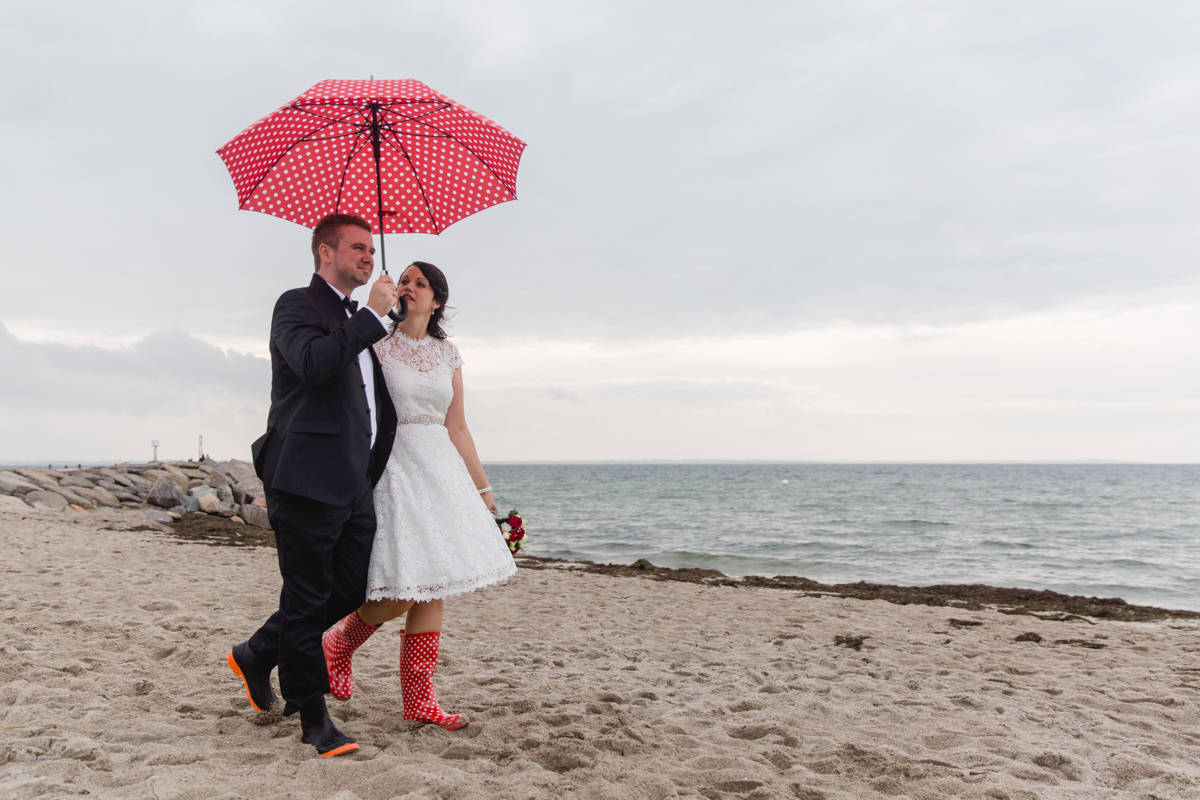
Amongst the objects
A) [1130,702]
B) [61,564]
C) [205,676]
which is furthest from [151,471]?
[1130,702]

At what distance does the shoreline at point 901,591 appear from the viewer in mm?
9062

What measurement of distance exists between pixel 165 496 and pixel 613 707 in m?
15.9

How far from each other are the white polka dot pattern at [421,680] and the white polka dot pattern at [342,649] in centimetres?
24

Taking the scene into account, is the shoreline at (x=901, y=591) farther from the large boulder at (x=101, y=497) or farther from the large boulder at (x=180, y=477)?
the large boulder at (x=180, y=477)

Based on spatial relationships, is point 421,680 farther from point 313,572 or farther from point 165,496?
point 165,496

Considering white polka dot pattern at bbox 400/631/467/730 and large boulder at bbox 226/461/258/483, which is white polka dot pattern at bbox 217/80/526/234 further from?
large boulder at bbox 226/461/258/483

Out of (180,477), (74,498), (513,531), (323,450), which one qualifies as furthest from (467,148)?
(180,477)

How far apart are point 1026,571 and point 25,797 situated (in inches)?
610

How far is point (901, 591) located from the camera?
421 inches

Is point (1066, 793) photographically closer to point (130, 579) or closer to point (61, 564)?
point (130, 579)

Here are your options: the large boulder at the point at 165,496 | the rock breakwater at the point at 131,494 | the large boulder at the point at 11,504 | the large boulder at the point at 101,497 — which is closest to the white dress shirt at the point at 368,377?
the rock breakwater at the point at 131,494

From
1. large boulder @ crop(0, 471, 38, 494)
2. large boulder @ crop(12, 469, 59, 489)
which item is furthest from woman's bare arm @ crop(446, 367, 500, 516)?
large boulder @ crop(12, 469, 59, 489)

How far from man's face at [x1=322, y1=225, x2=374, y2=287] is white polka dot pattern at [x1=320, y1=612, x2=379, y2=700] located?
1.56 metres

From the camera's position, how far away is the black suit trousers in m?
2.85
